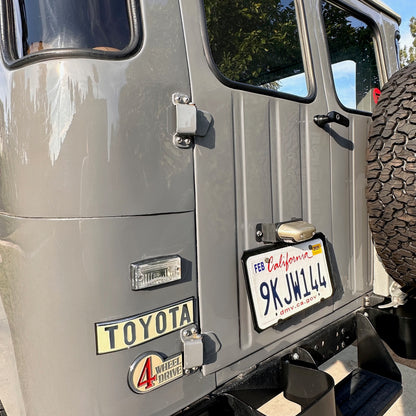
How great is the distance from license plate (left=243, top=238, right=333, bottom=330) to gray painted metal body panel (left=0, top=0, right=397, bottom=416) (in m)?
0.06

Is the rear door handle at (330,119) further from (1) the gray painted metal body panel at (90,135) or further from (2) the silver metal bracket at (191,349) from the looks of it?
(2) the silver metal bracket at (191,349)

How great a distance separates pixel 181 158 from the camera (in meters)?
1.23

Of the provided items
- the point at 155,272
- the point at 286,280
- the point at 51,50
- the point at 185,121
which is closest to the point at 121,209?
the point at 155,272

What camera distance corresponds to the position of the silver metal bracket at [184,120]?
1.20 metres

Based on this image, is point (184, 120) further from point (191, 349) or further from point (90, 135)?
point (191, 349)

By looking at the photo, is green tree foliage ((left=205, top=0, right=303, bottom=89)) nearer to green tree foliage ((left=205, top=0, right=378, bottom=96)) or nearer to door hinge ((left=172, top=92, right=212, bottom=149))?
green tree foliage ((left=205, top=0, right=378, bottom=96))

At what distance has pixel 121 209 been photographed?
1101 millimetres

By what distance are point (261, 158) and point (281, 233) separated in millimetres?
309

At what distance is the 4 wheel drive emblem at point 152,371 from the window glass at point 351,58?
1536 millimetres

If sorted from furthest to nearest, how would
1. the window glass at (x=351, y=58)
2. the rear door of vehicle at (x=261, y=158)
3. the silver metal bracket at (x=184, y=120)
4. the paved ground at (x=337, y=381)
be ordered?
the paved ground at (x=337, y=381), the window glass at (x=351, y=58), the rear door of vehicle at (x=261, y=158), the silver metal bracket at (x=184, y=120)

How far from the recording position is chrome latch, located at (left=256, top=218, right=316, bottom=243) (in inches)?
57.8

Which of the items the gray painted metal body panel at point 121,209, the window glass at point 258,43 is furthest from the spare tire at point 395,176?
the gray painted metal body panel at point 121,209

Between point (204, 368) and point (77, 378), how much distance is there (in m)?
0.44

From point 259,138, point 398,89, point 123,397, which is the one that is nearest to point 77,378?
point 123,397
